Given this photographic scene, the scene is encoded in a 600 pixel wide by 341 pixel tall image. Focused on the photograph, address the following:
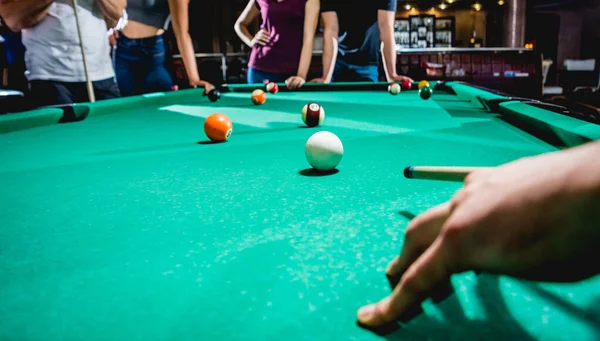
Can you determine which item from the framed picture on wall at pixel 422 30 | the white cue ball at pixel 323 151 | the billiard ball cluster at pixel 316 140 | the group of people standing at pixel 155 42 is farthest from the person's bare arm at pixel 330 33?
the framed picture on wall at pixel 422 30

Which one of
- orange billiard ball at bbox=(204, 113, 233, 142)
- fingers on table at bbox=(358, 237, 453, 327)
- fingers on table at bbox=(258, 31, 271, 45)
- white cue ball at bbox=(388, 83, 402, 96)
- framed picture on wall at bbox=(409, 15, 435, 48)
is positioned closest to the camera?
fingers on table at bbox=(358, 237, 453, 327)

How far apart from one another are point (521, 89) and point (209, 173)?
9883 mm

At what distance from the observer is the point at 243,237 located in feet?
3.09

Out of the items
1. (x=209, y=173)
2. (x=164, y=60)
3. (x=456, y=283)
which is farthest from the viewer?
(x=164, y=60)

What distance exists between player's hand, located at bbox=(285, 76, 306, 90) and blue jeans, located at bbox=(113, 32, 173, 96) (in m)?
1.67

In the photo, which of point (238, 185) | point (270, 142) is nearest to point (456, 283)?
point (238, 185)

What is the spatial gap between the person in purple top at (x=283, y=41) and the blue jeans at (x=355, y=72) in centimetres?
Result: 66

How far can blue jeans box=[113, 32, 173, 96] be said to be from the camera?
482 cm

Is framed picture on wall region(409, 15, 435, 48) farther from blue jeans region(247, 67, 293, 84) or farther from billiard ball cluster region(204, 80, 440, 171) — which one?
billiard ball cluster region(204, 80, 440, 171)

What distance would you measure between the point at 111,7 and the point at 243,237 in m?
3.99

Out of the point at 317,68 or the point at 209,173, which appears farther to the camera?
the point at 317,68

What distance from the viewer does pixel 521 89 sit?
9695mm

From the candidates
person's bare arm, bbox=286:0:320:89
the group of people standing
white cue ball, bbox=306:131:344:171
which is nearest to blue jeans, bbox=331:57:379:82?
the group of people standing

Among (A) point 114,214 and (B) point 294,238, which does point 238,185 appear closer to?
(A) point 114,214
